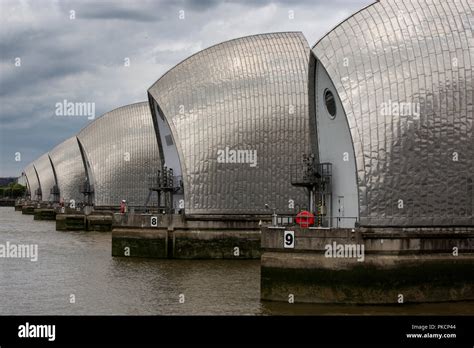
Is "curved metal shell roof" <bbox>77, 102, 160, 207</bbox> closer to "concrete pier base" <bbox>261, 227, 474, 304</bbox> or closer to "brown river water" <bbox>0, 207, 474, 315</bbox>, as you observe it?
"brown river water" <bbox>0, 207, 474, 315</bbox>

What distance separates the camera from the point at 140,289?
97.7 ft

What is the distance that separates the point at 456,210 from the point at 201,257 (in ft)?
59.0

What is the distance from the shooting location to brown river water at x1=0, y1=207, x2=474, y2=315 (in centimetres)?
2492

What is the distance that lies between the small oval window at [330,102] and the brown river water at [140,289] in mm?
8058

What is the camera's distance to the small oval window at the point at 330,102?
30.7 metres

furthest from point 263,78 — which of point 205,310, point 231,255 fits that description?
point 205,310

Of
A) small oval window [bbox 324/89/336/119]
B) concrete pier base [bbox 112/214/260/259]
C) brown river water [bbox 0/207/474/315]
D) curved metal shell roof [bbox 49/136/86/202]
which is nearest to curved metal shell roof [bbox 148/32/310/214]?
concrete pier base [bbox 112/214/260/259]

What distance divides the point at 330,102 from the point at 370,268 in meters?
8.45

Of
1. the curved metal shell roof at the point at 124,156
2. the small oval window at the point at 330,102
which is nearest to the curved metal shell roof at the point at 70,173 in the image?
the curved metal shell roof at the point at 124,156

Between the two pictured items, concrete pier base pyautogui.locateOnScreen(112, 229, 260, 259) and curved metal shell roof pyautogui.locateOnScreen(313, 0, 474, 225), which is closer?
curved metal shell roof pyautogui.locateOnScreen(313, 0, 474, 225)

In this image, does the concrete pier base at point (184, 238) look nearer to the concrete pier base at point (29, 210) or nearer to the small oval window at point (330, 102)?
the small oval window at point (330, 102)

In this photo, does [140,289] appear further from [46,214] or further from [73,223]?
[46,214]

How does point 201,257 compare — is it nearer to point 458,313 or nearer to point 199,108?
point 199,108

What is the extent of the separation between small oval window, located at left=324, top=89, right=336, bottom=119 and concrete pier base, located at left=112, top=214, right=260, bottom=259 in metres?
12.9
